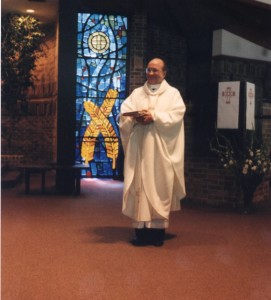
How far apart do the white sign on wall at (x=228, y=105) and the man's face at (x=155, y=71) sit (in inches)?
96.3

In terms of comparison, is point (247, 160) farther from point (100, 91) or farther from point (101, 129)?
point (100, 91)

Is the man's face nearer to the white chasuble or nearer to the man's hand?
the white chasuble

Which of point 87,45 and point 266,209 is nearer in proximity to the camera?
point 266,209

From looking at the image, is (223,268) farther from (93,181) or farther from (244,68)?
(93,181)

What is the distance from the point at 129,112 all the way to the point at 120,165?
5.93m

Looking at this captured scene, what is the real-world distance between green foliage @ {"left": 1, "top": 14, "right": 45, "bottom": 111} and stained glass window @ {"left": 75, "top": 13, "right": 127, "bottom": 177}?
1.02 meters

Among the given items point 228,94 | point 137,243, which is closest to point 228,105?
point 228,94

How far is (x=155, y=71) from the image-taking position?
424cm

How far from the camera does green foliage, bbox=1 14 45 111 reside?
32.3ft

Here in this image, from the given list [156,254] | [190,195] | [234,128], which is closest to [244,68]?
[234,128]

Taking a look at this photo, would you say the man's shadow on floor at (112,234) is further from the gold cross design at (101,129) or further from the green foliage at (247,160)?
the gold cross design at (101,129)

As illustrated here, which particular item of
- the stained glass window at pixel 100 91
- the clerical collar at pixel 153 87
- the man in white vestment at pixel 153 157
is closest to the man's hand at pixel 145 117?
the man in white vestment at pixel 153 157

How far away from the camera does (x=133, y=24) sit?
1012 cm

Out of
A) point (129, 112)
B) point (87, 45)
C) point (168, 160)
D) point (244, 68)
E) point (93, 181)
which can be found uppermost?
point (87, 45)
